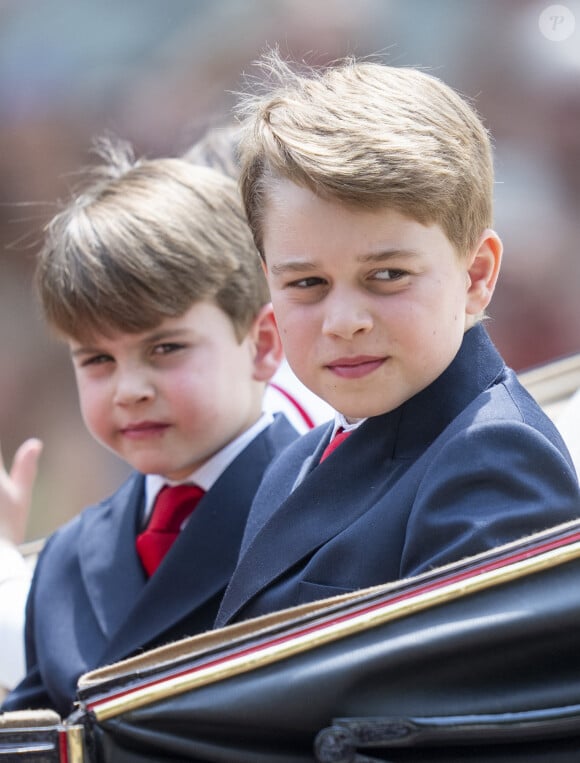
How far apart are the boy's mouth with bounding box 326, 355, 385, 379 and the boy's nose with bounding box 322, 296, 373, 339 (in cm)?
3

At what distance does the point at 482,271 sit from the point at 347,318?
0.57 ft

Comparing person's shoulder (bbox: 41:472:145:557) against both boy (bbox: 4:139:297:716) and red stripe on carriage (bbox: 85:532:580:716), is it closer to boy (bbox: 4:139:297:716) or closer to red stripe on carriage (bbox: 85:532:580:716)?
boy (bbox: 4:139:297:716)

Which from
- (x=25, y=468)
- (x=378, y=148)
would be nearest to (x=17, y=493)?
(x=25, y=468)

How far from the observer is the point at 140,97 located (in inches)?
93.2

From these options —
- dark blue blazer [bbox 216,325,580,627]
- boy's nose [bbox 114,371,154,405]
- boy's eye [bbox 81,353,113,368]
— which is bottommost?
dark blue blazer [bbox 216,325,580,627]

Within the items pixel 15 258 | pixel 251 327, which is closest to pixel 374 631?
pixel 251 327

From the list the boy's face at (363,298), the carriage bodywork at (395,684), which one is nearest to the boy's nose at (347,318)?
the boy's face at (363,298)

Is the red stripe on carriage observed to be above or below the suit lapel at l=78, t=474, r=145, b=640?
below

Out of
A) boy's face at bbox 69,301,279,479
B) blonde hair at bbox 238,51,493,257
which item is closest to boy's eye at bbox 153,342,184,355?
boy's face at bbox 69,301,279,479

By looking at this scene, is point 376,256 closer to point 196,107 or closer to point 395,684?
point 395,684

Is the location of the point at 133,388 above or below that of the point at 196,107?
below

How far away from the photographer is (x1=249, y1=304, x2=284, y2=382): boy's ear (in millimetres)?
1332

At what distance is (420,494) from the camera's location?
2.74 feet

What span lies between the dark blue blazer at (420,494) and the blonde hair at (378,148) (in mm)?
137
